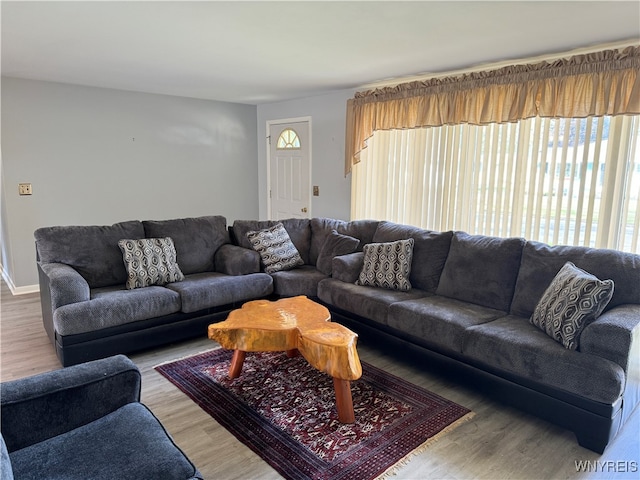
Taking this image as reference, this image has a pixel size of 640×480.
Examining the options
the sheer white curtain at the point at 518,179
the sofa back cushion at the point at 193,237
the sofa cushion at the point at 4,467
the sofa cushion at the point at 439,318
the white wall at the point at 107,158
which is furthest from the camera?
the white wall at the point at 107,158

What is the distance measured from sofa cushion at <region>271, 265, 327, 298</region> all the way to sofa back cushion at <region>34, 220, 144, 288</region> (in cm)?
132

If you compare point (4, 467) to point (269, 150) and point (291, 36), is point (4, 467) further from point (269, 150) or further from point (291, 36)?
point (269, 150)

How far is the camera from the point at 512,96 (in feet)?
11.4

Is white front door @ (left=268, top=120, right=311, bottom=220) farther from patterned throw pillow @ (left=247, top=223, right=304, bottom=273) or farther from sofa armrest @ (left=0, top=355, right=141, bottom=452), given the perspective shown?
sofa armrest @ (left=0, top=355, right=141, bottom=452)

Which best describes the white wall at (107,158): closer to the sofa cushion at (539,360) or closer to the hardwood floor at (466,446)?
the hardwood floor at (466,446)

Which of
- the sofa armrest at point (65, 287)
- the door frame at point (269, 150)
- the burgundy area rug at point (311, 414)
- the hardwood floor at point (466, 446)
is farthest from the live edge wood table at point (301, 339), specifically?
the door frame at point (269, 150)

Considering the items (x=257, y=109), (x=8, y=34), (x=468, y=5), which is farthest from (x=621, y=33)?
(x=257, y=109)

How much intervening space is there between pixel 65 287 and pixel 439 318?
8.49 feet

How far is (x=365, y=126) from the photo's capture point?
4719mm

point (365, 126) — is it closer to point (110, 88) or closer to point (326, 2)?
point (326, 2)

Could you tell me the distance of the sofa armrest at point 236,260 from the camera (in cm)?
397

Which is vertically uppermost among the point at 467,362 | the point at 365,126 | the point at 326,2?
the point at 326,2

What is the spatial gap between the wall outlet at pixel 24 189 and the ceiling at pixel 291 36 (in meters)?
1.17

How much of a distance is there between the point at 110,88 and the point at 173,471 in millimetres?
4878
